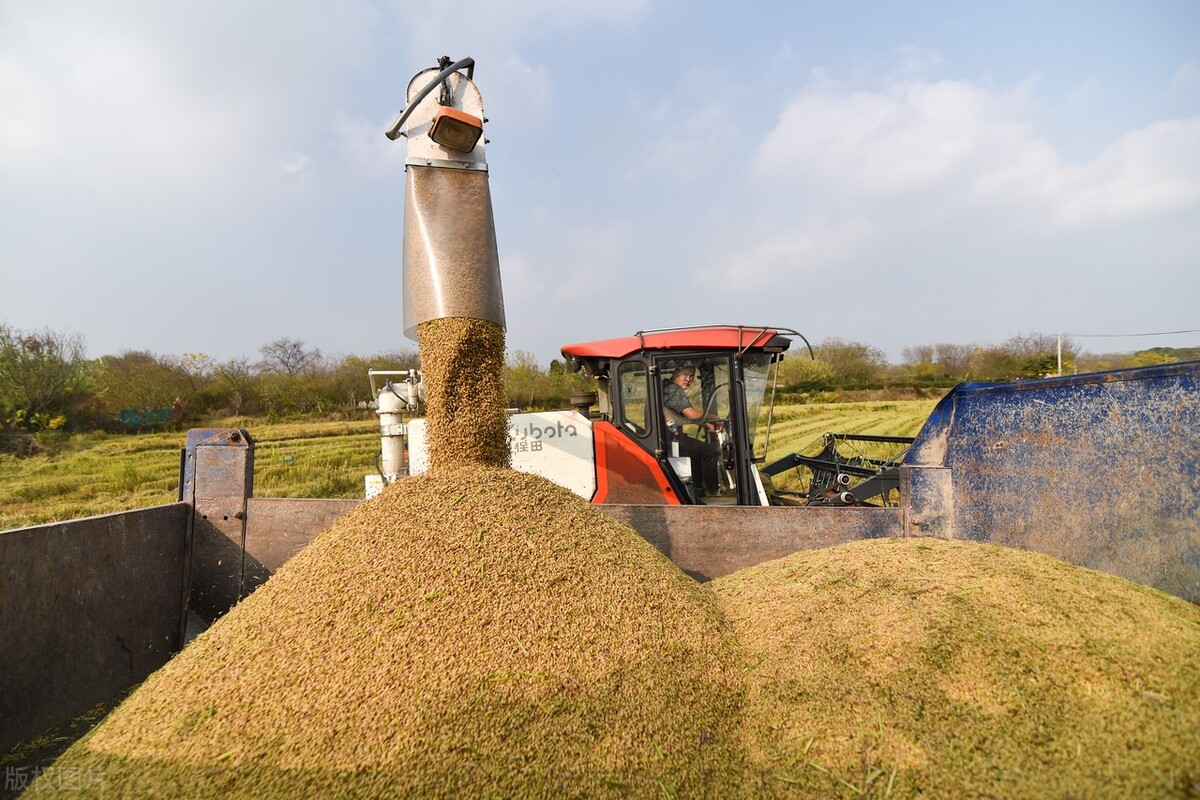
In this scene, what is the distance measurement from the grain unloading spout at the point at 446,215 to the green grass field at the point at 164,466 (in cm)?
250

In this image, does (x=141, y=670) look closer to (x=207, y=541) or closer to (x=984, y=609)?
(x=207, y=541)

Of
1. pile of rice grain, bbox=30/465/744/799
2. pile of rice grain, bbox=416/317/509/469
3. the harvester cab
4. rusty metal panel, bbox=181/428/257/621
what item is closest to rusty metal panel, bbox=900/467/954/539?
pile of rice grain, bbox=30/465/744/799

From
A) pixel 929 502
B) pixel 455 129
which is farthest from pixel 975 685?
pixel 455 129

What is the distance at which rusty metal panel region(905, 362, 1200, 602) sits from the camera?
2119 mm

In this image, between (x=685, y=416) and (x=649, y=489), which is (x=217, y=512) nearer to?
(x=649, y=489)

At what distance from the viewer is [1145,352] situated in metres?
20.0

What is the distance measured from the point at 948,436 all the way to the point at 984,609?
1054 mm

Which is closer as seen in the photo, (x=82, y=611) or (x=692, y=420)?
(x=82, y=611)

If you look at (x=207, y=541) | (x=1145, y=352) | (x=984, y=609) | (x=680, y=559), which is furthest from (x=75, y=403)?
(x=1145, y=352)

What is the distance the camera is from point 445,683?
5.55ft

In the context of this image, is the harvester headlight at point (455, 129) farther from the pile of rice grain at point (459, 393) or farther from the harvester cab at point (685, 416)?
the harvester cab at point (685, 416)

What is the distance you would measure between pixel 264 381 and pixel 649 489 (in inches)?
1056

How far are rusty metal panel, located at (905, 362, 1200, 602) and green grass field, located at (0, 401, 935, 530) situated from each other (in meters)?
2.49

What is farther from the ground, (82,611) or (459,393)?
(459,393)
